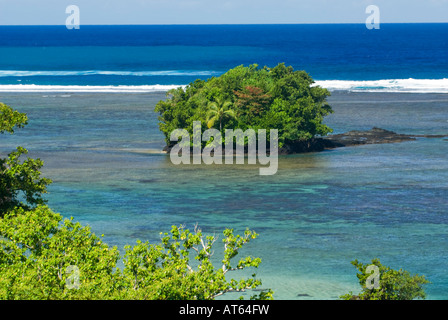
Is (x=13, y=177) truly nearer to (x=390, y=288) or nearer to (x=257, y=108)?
(x=390, y=288)

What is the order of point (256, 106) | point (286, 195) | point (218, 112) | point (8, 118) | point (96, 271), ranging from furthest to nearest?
1. point (256, 106)
2. point (218, 112)
3. point (286, 195)
4. point (8, 118)
5. point (96, 271)

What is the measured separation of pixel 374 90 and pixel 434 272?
121 m

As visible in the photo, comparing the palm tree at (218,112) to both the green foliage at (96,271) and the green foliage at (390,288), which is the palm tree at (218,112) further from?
the green foliage at (96,271)

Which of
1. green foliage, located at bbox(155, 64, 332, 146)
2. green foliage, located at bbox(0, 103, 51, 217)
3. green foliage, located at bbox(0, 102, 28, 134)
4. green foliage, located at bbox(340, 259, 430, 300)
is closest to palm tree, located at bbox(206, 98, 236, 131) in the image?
green foliage, located at bbox(155, 64, 332, 146)

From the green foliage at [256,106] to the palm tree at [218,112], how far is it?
249 mm

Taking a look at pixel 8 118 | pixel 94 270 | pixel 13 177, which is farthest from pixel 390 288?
pixel 8 118

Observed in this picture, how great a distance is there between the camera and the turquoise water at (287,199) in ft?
157

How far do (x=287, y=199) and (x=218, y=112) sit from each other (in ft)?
71.6

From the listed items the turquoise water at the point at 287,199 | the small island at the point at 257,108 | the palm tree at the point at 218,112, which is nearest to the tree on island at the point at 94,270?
the turquoise water at the point at 287,199

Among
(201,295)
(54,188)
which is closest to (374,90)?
(54,188)

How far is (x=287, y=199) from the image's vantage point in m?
65.9

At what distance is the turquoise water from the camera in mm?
47844

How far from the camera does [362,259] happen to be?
47.9m
